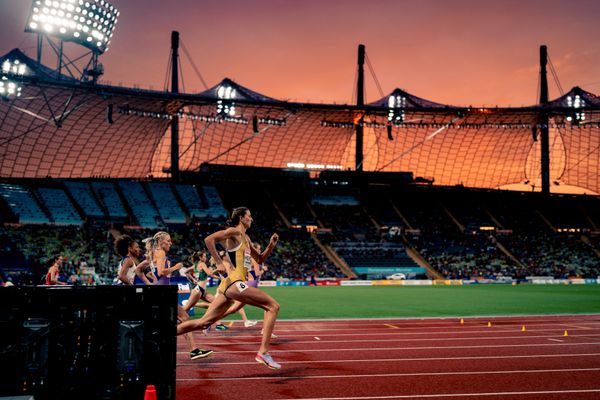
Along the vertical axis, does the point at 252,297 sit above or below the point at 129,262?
below

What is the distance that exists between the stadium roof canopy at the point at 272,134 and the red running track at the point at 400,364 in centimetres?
3016

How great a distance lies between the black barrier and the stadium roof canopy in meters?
34.4

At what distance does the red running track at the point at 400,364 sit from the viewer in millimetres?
7664

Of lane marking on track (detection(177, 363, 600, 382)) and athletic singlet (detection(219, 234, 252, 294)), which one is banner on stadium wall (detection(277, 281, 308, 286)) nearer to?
lane marking on track (detection(177, 363, 600, 382))

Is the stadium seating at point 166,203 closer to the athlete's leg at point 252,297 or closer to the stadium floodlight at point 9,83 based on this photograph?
the stadium floodlight at point 9,83

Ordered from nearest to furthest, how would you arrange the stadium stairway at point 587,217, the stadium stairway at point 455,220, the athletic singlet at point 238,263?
the athletic singlet at point 238,263
the stadium stairway at point 455,220
the stadium stairway at point 587,217

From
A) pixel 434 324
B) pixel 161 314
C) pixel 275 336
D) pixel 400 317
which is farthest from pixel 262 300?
pixel 400 317

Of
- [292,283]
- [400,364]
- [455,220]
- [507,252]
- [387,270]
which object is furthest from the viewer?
[455,220]

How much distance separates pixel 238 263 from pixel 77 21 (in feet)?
107

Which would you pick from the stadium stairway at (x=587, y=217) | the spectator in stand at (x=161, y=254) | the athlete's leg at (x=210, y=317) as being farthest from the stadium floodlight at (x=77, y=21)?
the stadium stairway at (x=587, y=217)

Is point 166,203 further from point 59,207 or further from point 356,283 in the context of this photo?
point 356,283

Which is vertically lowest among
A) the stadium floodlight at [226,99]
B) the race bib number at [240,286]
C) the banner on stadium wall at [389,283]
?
the banner on stadium wall at [389,283]

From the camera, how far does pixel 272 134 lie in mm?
62062

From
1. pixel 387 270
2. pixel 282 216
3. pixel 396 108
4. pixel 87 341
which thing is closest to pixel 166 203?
pixel 282 216
